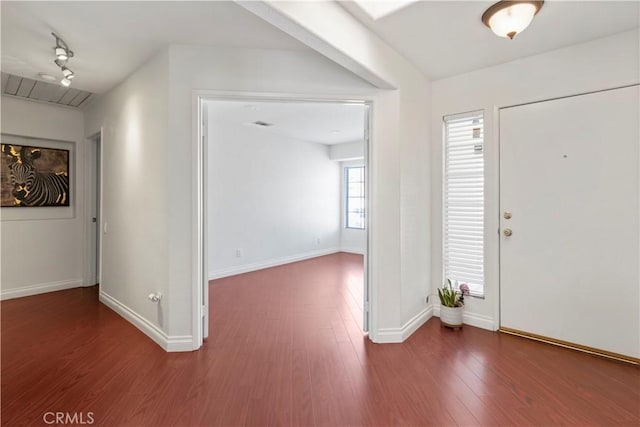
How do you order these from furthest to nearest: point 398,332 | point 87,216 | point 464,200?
point 87,216 → point 464,200 → point 398,332

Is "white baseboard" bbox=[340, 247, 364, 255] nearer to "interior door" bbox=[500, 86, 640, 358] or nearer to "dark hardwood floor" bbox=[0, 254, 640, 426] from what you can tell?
"dark hardwood floor" bbox=[0, 254, 640, 426]

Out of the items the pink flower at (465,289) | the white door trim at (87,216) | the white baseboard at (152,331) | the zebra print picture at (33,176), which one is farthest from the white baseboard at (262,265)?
the pink flower at (465,289)

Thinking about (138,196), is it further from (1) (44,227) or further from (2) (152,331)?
(1) (44,227)

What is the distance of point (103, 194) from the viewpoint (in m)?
3.62

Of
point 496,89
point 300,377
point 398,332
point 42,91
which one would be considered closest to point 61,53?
point 42,91

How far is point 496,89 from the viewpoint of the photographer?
2.83 metres

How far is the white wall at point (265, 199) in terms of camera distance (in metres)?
4.91

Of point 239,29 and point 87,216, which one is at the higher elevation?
point 239,29

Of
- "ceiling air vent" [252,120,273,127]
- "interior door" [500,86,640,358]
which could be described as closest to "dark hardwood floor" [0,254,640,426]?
"interior door" [500,86,640,358]

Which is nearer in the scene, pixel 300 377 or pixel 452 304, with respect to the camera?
pixel 300 377

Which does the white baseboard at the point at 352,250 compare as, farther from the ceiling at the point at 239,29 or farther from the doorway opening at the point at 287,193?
the ceiling at the point at 239,29

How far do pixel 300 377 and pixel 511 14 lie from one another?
2.77 m

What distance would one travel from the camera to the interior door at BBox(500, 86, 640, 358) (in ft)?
7.57

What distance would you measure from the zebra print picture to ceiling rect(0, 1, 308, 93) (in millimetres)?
1432
